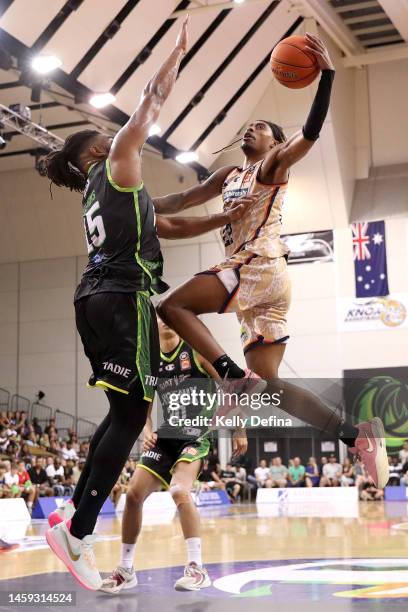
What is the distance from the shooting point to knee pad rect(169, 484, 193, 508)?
6.90m

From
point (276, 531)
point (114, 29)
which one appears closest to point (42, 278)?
point (114, 29)

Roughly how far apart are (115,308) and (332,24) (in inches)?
919

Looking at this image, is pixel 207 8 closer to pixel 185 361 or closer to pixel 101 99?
pixel 101 99

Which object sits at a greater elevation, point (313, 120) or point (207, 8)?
point (207, 8)

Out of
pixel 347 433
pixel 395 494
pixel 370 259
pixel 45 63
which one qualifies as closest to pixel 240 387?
pixel 347 433

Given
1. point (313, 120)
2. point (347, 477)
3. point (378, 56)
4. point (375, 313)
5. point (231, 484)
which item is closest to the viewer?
point (313, 120)

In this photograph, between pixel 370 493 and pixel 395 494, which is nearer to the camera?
pixel 370 493

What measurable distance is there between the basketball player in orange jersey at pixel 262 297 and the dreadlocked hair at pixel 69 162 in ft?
3.18

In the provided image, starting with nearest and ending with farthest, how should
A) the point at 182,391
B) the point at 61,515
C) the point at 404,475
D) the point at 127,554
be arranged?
1. the point at 61,515
2. the point at 127,554
3. the point at 182,391
4. the point at 404,475

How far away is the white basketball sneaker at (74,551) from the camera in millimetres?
4512

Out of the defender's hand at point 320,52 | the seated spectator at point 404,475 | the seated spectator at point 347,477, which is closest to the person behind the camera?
the defender's hand at point 320,52

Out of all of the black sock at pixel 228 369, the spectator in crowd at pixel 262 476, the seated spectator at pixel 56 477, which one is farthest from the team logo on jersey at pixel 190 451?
the spectator in crowd at pixel 262 476

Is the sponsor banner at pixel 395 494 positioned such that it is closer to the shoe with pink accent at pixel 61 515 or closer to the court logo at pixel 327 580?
the court logo at pixel 327 580

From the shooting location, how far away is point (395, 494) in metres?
24.1
